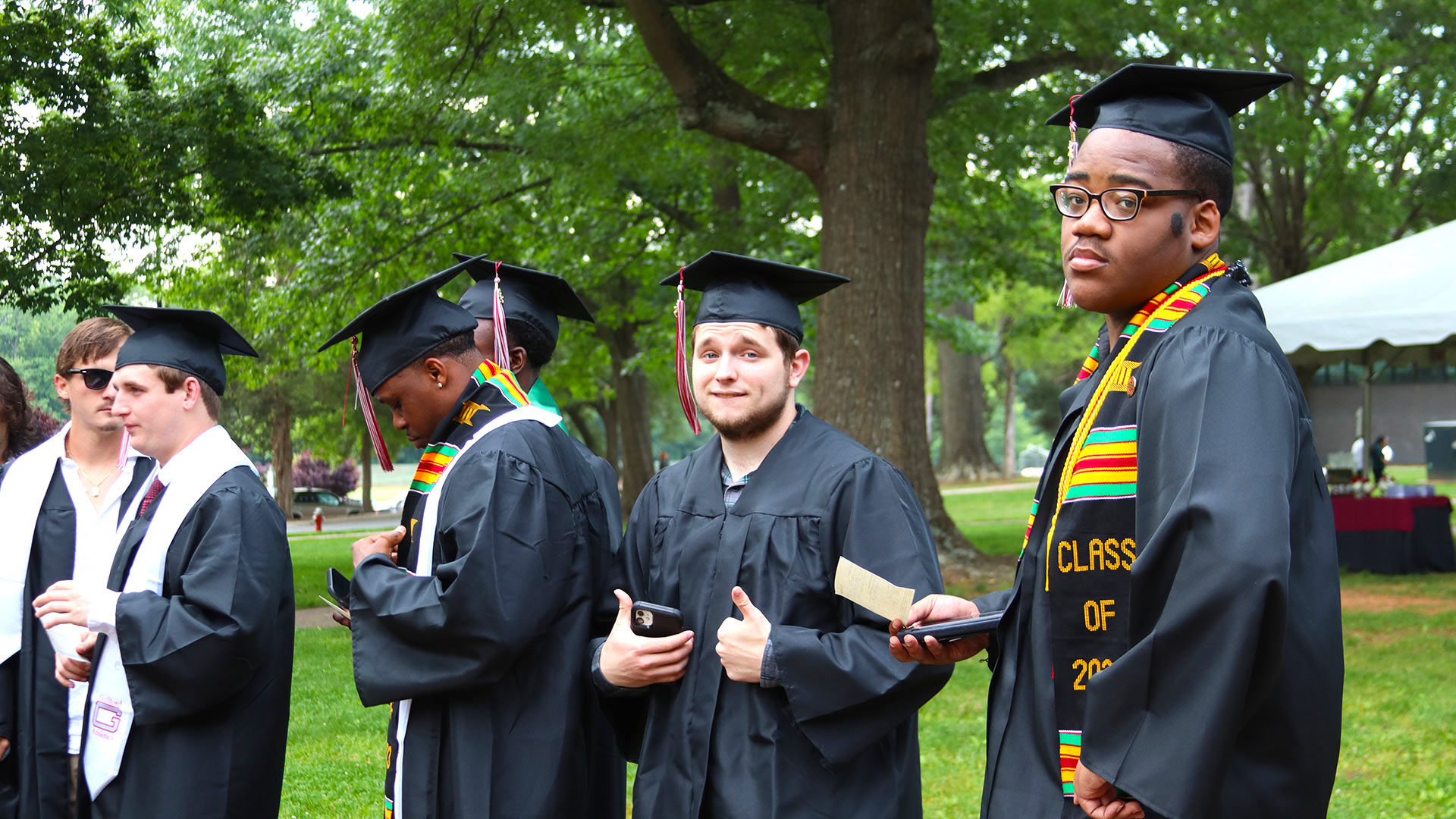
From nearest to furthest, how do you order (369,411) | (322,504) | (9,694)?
(369,411) < (9,694) < (322,504)

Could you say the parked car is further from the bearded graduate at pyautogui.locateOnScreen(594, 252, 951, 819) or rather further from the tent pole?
the bearded graduate at pyautogui.locateOnScreen(594, 252, 951, 819)

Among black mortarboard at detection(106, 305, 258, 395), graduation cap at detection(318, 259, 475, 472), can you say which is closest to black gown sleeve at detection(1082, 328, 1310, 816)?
graduation cap at detection(318, 259, 475, 472)

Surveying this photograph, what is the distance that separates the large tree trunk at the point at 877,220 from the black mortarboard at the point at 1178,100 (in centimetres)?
842

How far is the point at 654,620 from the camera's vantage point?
2.75 metres

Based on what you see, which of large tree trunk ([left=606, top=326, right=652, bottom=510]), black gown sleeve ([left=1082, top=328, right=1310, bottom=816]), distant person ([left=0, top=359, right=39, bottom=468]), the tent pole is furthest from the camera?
large tree trunk ([left=606, top=326, right=652, bottom=510])

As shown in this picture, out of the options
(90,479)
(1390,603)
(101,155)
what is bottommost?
(1390,603)

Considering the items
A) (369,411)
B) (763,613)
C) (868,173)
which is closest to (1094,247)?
(763,613)

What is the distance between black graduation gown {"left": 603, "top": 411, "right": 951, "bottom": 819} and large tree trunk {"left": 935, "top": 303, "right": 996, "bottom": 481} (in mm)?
29516

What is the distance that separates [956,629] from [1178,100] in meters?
1.04

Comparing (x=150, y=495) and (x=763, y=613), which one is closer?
(x=763, y=613)

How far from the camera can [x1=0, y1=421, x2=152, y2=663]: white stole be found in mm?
3582

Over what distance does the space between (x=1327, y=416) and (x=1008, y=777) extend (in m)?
33.5

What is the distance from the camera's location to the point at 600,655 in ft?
9.41

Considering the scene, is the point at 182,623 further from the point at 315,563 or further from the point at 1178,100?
the point at 315,563
